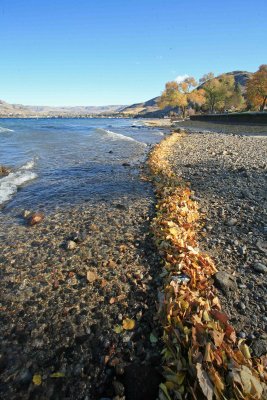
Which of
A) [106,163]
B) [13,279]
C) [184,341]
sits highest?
[184,341]

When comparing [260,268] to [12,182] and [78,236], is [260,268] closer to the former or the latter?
[78,236]

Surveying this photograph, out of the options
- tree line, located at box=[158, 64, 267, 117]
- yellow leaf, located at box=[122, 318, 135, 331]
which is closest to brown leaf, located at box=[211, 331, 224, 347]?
yellow leaf, located at box=[122, 318, 135, 331]

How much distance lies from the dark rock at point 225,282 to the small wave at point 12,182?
7.85 m

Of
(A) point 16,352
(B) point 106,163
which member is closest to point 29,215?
(A) point 16,352

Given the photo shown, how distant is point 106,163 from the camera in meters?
16.4

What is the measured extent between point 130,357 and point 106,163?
1399 cm

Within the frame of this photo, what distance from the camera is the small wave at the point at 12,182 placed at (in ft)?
32.7

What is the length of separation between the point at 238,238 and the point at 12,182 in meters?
10.0

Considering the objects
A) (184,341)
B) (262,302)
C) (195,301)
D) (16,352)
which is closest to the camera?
(184,341)

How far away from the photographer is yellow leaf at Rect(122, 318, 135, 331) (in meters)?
3.58

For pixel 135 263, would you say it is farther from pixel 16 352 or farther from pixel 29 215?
pixel 29 215

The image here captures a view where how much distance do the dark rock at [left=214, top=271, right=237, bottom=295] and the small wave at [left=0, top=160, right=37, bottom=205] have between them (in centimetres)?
785

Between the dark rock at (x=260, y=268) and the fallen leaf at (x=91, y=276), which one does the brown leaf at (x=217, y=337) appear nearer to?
the dark rock at (x=260, y=268)

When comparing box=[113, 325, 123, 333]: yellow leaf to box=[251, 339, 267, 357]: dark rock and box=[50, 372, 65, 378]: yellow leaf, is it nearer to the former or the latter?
box=[50, 372, 65, 378]: yellow leaf
